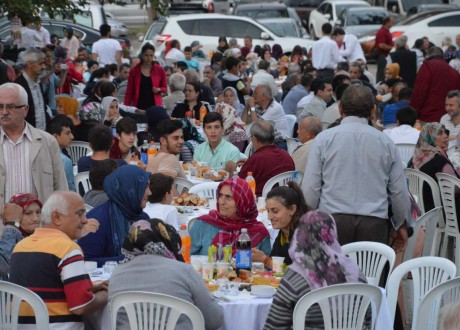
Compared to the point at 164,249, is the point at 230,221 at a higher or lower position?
lower

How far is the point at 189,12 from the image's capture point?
32469 millimetres

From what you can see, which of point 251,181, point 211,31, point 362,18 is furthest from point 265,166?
point 362,18

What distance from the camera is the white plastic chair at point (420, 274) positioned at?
6844 millimetres

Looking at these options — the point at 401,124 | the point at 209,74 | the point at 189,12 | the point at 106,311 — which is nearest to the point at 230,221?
the point at 106,311

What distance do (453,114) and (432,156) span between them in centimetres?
297

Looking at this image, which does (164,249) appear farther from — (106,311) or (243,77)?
(243,77)

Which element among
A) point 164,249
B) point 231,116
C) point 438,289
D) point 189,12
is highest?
point 164,249

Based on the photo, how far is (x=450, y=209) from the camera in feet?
33.3

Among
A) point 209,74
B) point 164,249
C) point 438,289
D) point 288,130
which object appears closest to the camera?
point 164,249

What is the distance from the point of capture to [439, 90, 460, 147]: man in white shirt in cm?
1287

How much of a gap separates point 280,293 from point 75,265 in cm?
115

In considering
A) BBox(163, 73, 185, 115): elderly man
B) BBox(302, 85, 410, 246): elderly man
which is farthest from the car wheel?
BBox(302, 85, 410, 246): elderly man

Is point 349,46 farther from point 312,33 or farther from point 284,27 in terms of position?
point 312,33

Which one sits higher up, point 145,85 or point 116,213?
point 116,213
